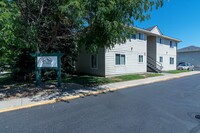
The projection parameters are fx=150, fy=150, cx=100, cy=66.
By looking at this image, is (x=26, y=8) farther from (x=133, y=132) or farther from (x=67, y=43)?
(x=133, y=132)

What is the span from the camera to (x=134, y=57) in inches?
738

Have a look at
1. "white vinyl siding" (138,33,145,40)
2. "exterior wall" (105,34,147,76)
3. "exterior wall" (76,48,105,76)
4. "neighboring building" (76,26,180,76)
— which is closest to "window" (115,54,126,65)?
"neighboring building" (76,26,180,76)

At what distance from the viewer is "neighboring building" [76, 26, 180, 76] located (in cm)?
1583

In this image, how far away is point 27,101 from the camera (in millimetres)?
6590

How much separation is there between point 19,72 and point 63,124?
1042 centimetres

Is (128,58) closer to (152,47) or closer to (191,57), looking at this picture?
(152,47)

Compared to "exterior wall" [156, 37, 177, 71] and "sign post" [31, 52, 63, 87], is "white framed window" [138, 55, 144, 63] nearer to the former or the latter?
"exterior wall" [156, 37, 177, 71]

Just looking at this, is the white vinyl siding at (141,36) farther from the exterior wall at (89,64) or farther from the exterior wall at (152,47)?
the exterior wall at (89,64)

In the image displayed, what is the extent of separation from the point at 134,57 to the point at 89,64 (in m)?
5.75

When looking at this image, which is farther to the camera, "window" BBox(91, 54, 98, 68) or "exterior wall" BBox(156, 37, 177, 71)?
"exterior wall" BBox(156, 37, 177, 71)

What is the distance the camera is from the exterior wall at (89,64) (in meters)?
15.6

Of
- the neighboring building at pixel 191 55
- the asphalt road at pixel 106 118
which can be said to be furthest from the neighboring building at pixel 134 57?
the neighboring building at pixel 191 55

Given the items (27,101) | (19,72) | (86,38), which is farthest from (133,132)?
(19,72)

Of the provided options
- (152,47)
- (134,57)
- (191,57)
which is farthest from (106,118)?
(191,57)
